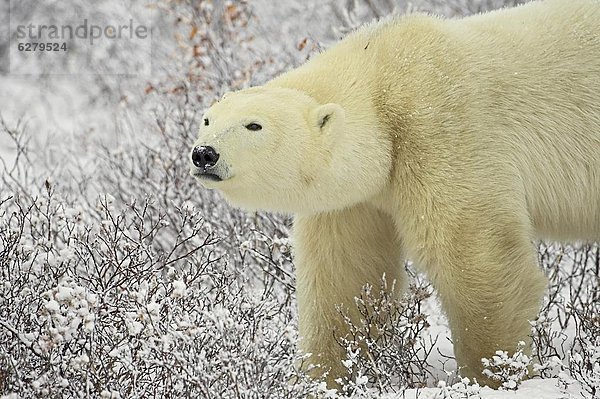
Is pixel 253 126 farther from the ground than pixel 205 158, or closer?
farther from the ground

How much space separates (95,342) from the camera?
3.08 metres

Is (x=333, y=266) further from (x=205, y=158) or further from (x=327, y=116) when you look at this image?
(x=205, y=158)

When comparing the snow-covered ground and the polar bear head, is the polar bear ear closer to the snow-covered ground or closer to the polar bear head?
the polar bear head

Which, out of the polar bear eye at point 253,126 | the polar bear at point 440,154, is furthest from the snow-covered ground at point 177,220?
the polar bear eye at point 253,126

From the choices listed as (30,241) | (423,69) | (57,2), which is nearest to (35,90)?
(57,2)

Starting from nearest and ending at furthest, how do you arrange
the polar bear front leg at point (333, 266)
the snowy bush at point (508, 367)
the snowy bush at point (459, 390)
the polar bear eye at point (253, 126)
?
the snowy bush at point (459, 390) < the snowy bush at point (508, 367) < the polar bear eye at point (253, 126) < the polar bear front leg at point (333, 266)

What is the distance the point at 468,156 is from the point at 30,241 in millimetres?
1951

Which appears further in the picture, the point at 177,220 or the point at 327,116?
the point at 177,220

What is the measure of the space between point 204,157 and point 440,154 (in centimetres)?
88

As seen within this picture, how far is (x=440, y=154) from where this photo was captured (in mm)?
3424

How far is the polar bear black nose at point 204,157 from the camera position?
3.20 metres

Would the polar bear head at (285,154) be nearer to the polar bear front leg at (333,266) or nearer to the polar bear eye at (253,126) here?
the polar bear eye at (253,126)

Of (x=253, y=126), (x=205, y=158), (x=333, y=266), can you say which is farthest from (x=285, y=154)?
(x=333, y=266)

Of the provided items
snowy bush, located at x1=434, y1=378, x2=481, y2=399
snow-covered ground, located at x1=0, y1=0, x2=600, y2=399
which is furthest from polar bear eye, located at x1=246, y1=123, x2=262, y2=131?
snowy bush, located at x1=434, y1=378, x2=481, y2=399
